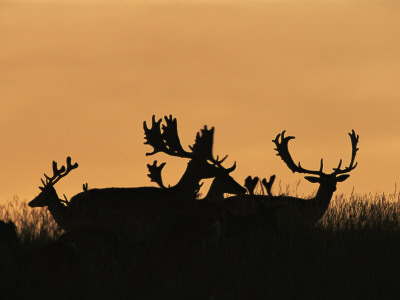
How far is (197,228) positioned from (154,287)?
1.18 m

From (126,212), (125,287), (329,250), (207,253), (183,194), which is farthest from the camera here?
(183,194)

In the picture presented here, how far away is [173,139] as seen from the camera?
1232cm

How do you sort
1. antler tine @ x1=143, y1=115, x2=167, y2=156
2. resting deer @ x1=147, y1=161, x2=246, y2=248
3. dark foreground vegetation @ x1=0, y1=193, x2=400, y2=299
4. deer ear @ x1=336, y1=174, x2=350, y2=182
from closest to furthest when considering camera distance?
1. dark foreground vegetation @ x1=0, y1=193, x2=400, y2=299
2. resting deer @ x1=147, y1=161, x2=246, y2=248
3. antler tine @ x1=143, y1=115, x2=167, y2=156
4. deer ear @ x1=336, y1=174, x2=350, y2=182

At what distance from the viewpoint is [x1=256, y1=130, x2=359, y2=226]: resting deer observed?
1219cm

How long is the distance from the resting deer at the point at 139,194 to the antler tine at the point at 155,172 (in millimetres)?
873

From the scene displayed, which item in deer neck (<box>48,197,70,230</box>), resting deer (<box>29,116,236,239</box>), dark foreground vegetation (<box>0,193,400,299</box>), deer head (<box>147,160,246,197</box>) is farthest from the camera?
deer head (<box>147,160,246,197</box>)

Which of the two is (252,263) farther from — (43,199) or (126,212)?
(43,199)

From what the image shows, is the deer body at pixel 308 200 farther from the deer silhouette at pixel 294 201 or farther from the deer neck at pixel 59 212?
the deer neck at pixel 59 212

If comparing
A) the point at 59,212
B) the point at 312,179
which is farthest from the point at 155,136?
the point at 312,179

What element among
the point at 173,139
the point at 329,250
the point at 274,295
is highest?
the point at 173,139

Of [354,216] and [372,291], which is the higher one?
[354,216]

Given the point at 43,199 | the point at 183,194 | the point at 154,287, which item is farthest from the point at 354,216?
the point at 154,287

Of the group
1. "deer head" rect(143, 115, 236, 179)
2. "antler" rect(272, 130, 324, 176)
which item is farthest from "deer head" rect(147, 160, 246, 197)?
"antler" rect(272, 130, 324, 176)

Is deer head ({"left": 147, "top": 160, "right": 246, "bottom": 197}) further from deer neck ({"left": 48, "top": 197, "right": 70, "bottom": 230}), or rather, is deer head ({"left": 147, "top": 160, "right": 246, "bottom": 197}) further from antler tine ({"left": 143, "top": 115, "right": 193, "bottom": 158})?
deer neck ({"left": 48, "top": 197, "right": 70, "bottom": 230})
